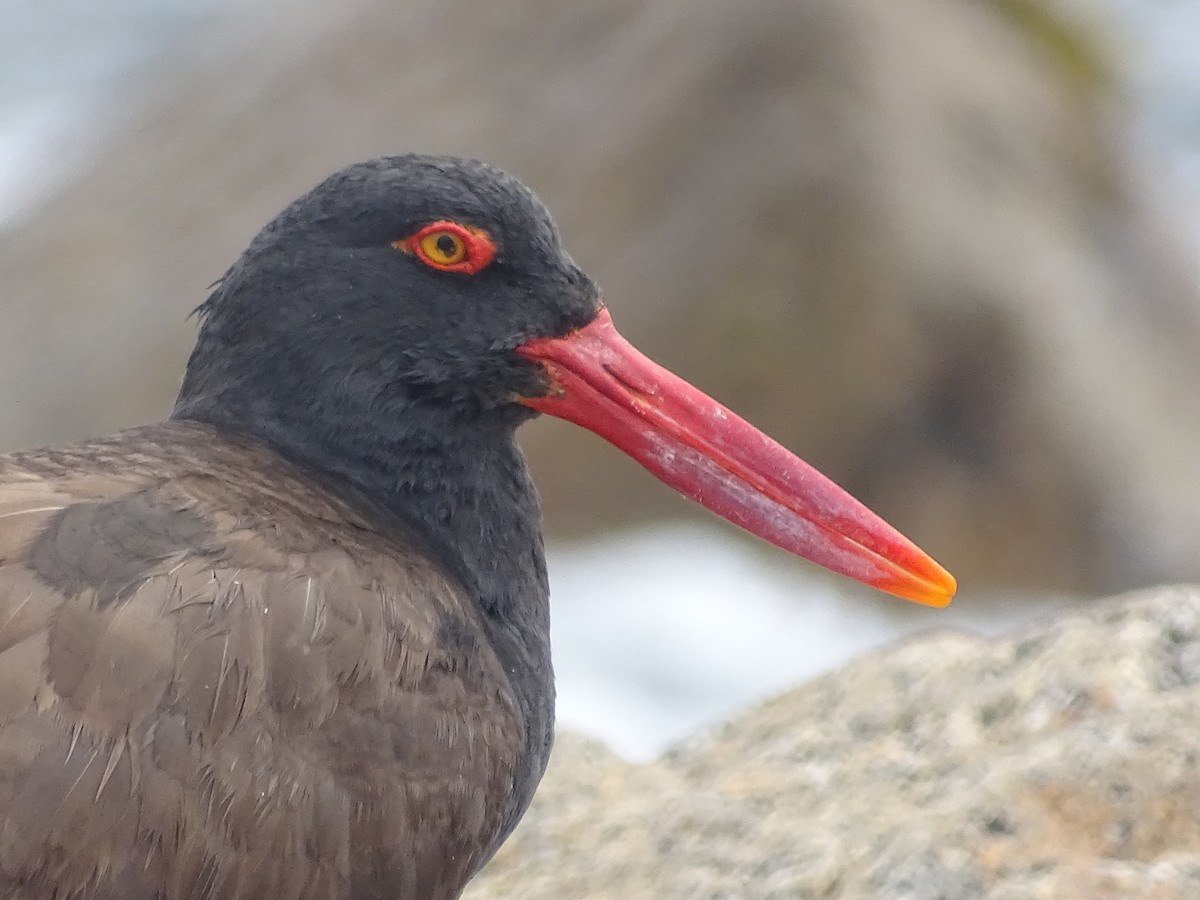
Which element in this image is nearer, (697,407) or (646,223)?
(697,407)

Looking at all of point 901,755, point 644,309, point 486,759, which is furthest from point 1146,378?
point 486,759

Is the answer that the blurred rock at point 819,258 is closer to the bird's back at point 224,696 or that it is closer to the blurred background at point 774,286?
the blurred background at point 774,286

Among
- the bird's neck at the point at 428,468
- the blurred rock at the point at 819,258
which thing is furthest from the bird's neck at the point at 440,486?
the blurred rock at the point at 819,258

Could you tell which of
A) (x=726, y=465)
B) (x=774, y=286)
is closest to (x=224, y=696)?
(x=726, y=465)

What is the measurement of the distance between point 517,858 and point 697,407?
1359mm

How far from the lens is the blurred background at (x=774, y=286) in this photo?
6.72 m

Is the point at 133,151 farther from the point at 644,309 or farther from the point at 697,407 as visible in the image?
the point at 697,407

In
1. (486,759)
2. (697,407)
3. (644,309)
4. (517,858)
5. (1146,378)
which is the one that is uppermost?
(1146,378)

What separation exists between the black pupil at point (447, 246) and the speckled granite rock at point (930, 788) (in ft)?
4.89

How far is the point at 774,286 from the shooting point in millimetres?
6719

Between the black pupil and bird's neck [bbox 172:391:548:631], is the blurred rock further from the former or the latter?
the black pupil

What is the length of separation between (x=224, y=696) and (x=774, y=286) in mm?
4592

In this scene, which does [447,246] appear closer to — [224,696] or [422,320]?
[422,320]

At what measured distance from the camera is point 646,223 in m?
7.00
